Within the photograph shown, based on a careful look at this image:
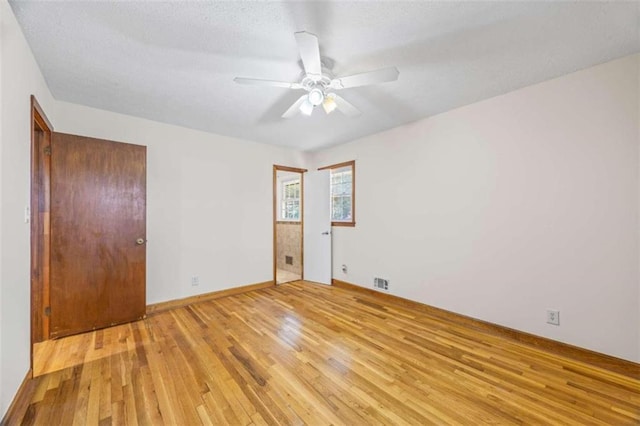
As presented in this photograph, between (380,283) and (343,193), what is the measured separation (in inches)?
62.5

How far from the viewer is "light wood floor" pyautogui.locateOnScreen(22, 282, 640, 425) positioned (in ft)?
5.08

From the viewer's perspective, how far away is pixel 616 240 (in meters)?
2.01

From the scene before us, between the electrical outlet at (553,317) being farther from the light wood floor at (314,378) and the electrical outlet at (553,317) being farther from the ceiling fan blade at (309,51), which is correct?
the ceiling fan blade at (309,51)

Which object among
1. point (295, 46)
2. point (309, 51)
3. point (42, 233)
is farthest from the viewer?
point (42, 233)

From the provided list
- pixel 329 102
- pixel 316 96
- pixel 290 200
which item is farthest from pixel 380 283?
pixel 290 200

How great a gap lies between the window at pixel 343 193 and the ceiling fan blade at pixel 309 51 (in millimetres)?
2425

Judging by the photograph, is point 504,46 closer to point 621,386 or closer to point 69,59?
point 621,386

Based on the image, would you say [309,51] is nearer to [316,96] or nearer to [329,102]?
[316,96]

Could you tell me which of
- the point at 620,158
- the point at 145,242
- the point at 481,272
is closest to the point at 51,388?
the point at 145,242

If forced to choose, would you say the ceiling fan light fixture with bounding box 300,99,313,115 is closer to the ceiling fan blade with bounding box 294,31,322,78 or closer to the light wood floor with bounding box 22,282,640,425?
the ceiling fan blade with bounding box 294,31,322,78

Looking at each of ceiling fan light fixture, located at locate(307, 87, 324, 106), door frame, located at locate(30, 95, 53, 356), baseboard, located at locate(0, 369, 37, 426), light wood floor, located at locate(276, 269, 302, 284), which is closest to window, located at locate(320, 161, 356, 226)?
light wood floor, located at locate(276, 269, 302, 284)

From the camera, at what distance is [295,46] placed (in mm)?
1803

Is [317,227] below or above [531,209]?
below

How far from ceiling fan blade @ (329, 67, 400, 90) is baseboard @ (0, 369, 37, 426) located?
2.87m
